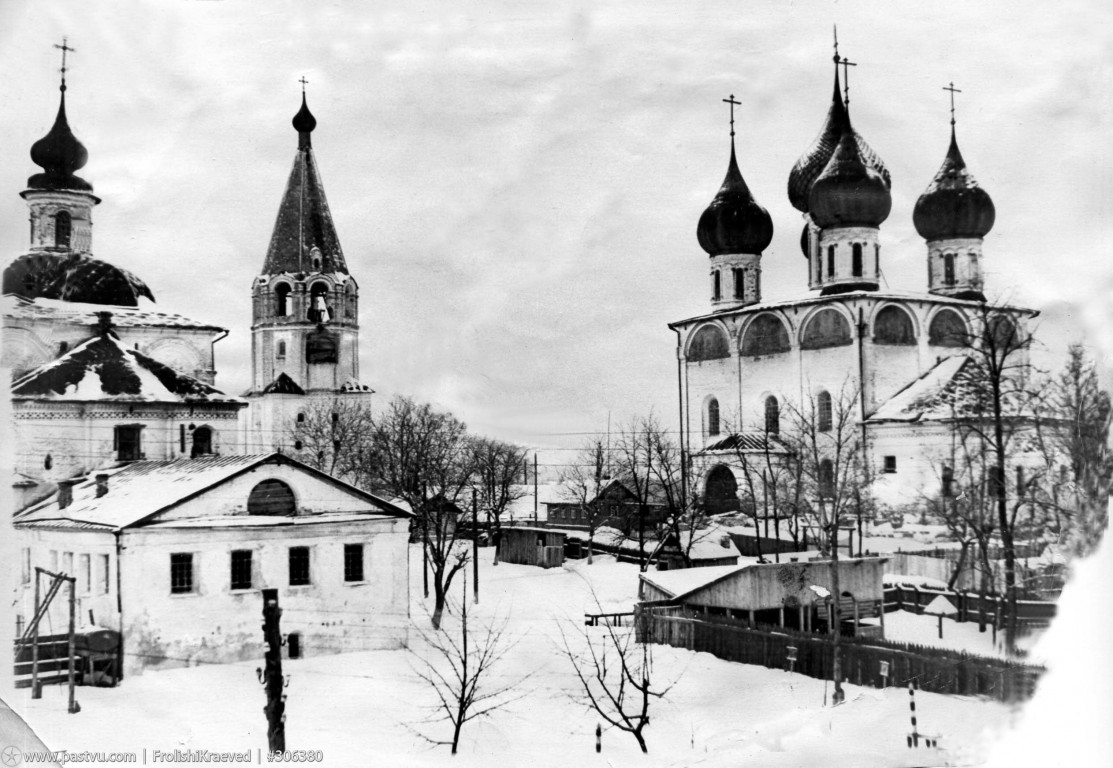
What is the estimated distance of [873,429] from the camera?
4.51m

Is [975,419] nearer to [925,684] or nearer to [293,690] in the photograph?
[925,684]

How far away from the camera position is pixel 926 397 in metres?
4.20

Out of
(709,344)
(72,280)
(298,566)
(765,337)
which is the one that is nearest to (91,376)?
(72,280)

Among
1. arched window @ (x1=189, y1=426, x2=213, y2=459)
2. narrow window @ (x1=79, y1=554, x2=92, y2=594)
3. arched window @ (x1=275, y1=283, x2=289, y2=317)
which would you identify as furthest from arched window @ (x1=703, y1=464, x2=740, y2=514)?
narrow window @ (x1=79, y1=554, x2=92, y2=594)

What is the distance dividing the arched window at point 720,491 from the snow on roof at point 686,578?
41 cm

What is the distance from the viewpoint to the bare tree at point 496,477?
14.9 feet

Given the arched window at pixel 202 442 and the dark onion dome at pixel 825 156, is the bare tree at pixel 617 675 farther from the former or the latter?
the dark onion dome at pixel 825 156

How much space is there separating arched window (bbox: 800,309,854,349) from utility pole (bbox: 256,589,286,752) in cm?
257

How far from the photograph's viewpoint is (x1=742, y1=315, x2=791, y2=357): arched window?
481 cm

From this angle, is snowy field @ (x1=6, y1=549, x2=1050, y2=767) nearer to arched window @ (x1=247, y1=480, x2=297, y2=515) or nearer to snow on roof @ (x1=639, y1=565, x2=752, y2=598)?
snow on roof @ (x1=639, y1=565, x2=752, y2=598)

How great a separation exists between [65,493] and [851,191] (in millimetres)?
3401

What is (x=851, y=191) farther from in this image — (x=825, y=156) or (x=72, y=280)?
(x=72, y=280)

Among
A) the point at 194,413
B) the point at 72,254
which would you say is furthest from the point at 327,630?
the point at 72,254

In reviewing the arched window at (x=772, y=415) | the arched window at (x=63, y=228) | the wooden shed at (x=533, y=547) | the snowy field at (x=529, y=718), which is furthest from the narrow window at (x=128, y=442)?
the arched window at (x=772, y=415)
